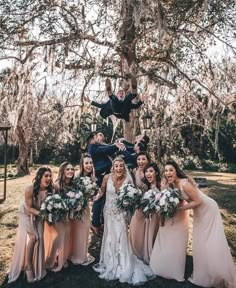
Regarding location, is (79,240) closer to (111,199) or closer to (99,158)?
(111,199)

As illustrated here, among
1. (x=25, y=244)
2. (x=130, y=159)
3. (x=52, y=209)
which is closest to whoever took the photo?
(x=52, y=209)

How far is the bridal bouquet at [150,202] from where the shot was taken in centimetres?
421

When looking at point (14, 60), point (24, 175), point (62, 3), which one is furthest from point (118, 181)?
point (24, 175)

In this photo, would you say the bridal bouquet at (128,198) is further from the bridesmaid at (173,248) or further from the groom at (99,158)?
the groom at (99,158)

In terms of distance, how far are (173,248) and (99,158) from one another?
7.12 ft

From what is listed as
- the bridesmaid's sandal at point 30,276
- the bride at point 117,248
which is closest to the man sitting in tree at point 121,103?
the bride at point 117,248

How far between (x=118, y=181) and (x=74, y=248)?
1.14 metres

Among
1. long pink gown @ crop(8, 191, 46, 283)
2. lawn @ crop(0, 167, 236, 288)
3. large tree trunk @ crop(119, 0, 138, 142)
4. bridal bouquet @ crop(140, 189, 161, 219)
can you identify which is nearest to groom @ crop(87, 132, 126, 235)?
lawn @ crop(0, 167, 236, 288)

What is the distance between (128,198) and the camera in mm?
4316

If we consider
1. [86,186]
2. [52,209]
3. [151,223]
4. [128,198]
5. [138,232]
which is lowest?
[138,232]

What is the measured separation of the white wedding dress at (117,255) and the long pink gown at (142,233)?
0.25 metres

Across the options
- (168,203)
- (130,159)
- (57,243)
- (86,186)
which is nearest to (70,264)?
(57,243)

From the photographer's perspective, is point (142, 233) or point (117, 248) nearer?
point (117, 248)

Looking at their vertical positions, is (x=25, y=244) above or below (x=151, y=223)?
below
